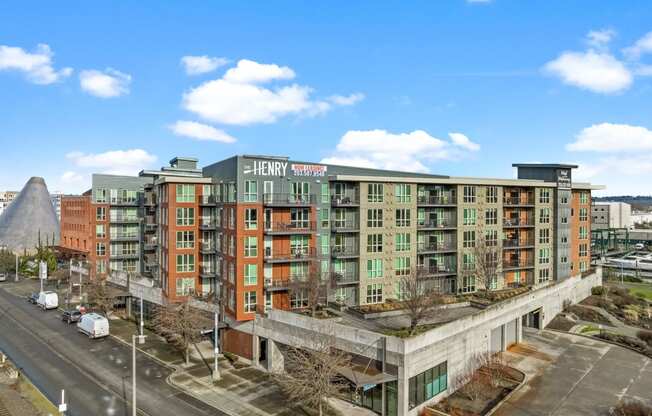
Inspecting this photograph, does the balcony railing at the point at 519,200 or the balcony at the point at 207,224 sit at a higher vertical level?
the balcony railing at the point at 519,200

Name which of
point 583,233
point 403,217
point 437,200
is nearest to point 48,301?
point 403,217

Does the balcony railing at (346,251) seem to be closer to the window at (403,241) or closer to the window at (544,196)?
the window at (403,241)

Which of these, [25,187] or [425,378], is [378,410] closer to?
[425,378]

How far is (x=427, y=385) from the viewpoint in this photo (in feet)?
118

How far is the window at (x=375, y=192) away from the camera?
5266 centimetres

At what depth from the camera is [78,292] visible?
78.2 meters

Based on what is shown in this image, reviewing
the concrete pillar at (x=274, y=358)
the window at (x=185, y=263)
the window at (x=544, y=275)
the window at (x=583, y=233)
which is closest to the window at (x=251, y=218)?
the concrete pillar at (x=274, y=358)

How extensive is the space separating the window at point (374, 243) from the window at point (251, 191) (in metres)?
14.7

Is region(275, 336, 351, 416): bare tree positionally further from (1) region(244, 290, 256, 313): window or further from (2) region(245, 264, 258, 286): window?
(2) region(245, 264, 258, 286): window

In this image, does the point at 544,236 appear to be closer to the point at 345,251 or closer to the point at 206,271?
the point at 345,251

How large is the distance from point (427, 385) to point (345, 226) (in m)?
21.5

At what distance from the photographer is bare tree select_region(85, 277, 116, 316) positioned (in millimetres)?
60281

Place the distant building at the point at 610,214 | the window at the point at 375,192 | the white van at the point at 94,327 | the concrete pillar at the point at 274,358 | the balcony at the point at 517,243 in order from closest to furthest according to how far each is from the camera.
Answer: the concrete pillar at the point at 274,358
the white van at the point at 94,327
the window at the point at 375,192
the balcony at the point at 517,243
the distant building at the point at 610,214

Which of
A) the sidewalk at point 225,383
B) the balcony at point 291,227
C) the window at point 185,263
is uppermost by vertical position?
the balcony at point 291,227
